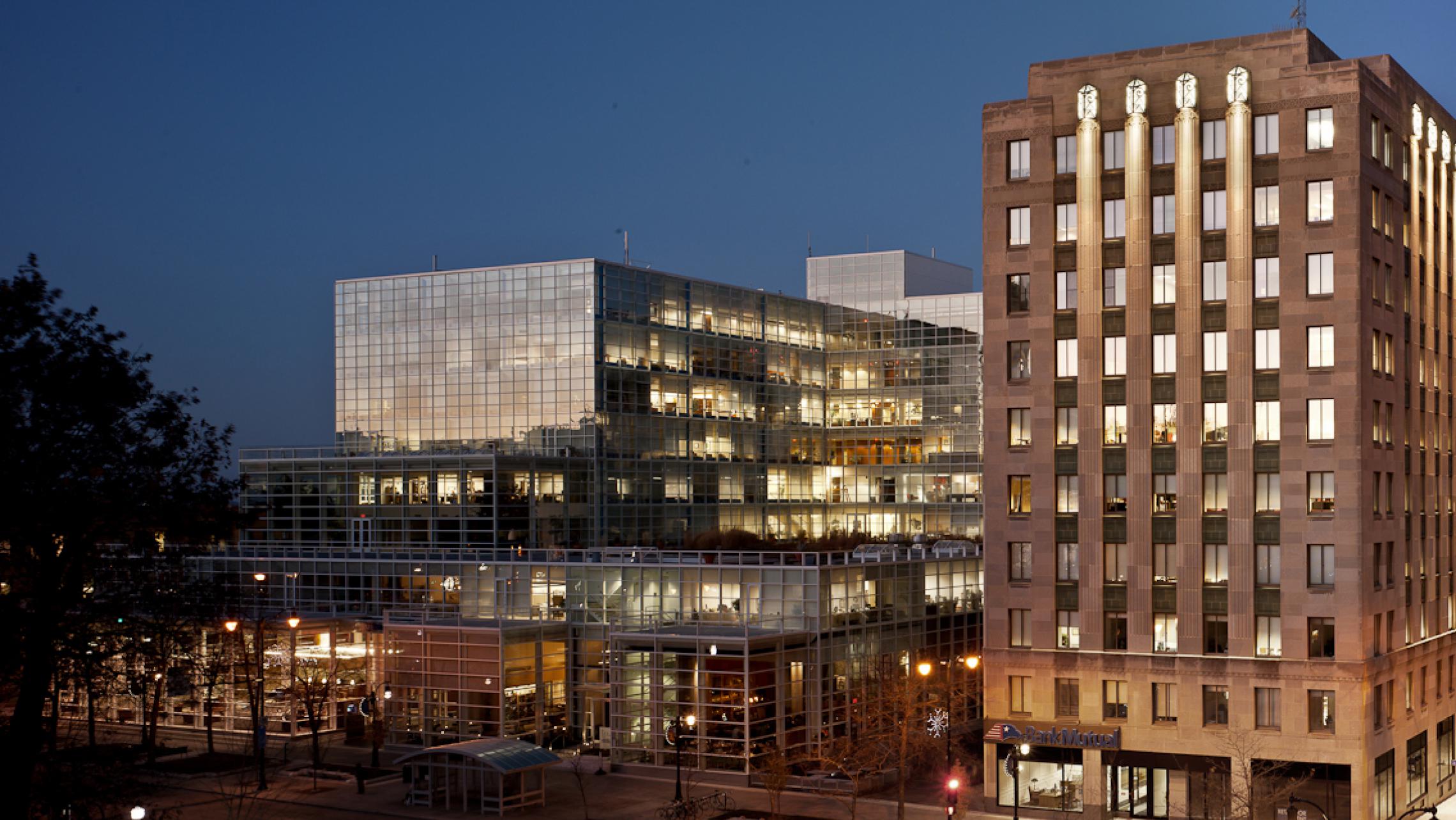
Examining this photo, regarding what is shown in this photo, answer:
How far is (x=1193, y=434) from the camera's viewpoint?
6750 centimetres

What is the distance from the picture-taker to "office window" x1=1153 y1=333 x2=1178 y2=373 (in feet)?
224

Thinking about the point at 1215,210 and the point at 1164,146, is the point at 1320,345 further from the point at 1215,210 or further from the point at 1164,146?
the point at 1164,146

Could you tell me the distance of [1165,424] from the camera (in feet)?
224

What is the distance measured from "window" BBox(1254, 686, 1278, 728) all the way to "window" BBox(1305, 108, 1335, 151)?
21965 millimetres

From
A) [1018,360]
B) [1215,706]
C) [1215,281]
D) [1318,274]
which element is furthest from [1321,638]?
[1018,360]

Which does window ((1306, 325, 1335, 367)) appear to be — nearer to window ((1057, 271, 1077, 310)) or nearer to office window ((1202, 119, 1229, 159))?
office window ((1202, 119, 1229, 159))

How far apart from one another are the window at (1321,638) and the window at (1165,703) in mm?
5585

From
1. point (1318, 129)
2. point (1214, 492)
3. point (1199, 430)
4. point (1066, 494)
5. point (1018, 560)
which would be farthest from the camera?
point (1018, 560)

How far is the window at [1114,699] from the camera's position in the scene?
6775 cm

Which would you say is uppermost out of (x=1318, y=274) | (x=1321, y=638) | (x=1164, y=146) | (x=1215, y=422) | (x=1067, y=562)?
(x=1164, y=146)

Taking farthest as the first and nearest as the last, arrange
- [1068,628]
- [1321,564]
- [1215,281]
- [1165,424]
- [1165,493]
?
[1068,628] < [1165,424] < [1165,493] < [1215,281] < [1321,564]

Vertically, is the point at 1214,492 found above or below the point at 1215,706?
above

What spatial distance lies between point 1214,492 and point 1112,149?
1519 cm

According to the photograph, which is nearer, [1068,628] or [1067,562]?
[1068,628]
